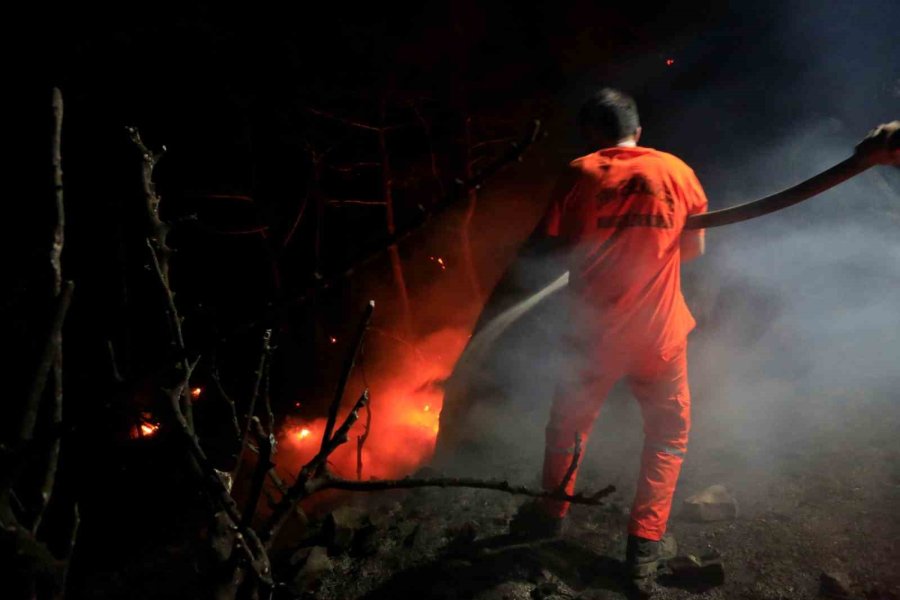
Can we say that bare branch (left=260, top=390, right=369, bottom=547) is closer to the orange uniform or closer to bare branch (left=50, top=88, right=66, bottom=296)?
bare branch (left=50, top=88, right=66, bottom=296)

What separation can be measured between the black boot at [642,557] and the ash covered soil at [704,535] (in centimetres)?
12

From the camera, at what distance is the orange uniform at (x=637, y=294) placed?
10.9ft

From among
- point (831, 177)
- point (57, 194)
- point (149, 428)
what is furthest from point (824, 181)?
point (149, 428)

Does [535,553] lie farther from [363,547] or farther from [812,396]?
[812,396]

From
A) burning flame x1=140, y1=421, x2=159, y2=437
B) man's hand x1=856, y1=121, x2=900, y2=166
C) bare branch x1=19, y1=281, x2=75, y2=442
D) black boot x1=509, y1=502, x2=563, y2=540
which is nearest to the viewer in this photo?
bare branch x1=19, y1=281, x2=75, y2=442

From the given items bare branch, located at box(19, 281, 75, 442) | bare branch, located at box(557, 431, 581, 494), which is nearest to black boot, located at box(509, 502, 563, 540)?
bare branch, located at box(557, 431, 581, 494)

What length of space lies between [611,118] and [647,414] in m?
2.01

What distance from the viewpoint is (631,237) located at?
333 centimetres

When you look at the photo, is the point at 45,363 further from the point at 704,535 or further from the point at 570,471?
the point at 704,535

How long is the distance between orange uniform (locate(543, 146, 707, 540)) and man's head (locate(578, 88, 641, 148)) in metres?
0.15

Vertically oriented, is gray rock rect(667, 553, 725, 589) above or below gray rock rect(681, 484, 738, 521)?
below

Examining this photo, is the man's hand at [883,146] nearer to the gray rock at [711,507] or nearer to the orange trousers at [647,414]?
the orange trousers at [647,414]

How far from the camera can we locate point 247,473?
7.68 meters

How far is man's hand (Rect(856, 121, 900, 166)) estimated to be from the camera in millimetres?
2525
